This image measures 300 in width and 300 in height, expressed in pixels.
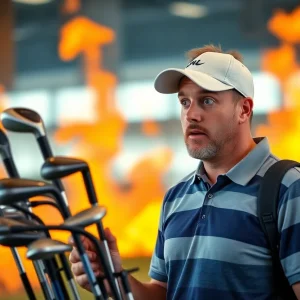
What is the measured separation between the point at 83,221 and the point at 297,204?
53cm

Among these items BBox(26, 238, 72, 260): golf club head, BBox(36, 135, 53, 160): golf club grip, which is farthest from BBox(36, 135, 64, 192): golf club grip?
BBox(26, 238, 72, 260): golf club head

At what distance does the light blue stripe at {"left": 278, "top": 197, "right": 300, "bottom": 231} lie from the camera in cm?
156

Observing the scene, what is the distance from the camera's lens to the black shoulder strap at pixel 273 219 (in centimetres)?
158

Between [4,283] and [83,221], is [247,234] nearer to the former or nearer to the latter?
[83,221]

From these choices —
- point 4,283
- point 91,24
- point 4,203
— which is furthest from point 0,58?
point 4,203

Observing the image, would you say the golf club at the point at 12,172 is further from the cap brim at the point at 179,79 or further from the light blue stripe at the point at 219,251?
the cap brim at the point at 179,79

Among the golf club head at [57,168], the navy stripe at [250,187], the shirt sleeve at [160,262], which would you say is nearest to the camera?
the golf club head at [57,168]


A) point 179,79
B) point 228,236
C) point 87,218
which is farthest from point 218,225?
point 87,218

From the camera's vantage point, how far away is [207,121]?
171 cm

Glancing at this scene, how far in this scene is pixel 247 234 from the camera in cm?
161

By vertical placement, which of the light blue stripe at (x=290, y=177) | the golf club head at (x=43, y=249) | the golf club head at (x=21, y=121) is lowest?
the light blue stripe at (x=290, y=177)

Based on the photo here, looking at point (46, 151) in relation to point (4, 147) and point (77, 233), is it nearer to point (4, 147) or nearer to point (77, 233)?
point (4, 147)

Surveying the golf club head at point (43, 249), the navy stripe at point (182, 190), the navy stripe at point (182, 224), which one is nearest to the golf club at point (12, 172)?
the golf club head at point (43, 249)

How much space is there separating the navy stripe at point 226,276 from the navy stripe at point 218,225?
6cm
